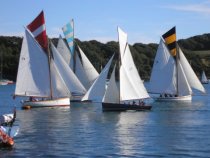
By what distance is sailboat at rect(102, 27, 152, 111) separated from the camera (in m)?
62.2

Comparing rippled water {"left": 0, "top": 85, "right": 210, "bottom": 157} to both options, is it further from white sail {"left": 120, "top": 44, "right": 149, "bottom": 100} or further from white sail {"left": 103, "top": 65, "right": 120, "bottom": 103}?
white sail {"left": 120, "top": 44, "right": 149, "bottom": 100}

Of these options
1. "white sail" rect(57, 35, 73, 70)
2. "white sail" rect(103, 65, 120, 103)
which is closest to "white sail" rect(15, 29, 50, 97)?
"white sail" rect(103, 65, 120, 103)

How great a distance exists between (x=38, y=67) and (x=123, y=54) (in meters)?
11.8

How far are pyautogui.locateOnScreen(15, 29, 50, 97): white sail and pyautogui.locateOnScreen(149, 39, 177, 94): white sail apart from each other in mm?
19439

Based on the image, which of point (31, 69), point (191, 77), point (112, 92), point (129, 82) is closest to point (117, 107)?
point (112, 92)

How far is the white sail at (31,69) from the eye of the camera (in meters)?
69.4

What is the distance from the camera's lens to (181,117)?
192 ft

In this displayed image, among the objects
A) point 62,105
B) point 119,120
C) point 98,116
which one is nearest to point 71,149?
point 119,120

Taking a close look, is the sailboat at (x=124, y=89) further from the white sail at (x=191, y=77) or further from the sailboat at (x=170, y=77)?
the white sail at (x=191, y=77)

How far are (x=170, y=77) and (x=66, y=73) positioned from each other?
18768 millimetres

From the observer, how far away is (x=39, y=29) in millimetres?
71000

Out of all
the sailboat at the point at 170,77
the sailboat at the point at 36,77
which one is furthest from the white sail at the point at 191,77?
the sailboat at the point at 36,77

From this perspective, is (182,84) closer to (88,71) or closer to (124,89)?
(88,71)

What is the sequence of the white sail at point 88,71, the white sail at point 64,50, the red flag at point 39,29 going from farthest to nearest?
1. the white sail at point 64,50
2. the white sail at point 88,71
3. the red flag at point 39,29
